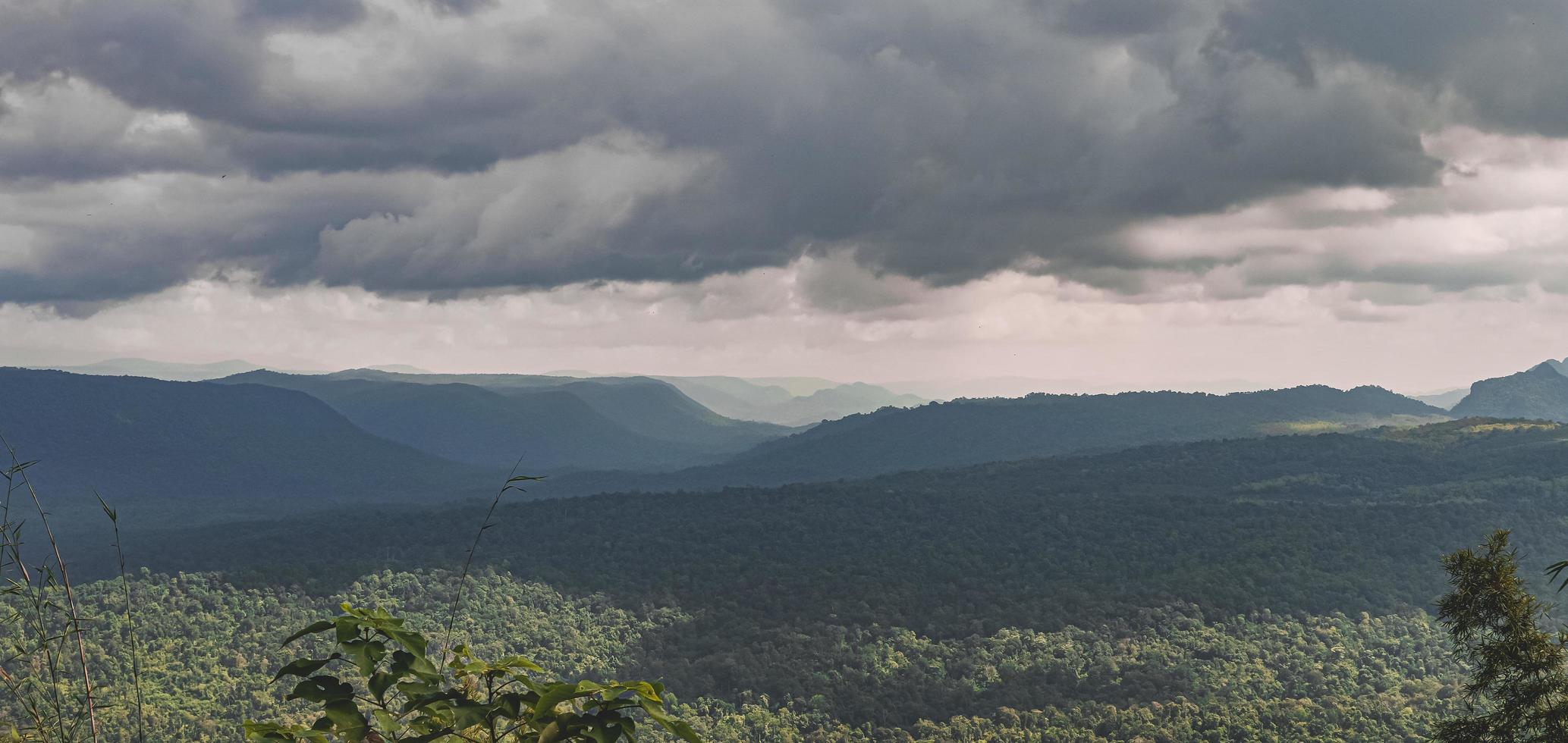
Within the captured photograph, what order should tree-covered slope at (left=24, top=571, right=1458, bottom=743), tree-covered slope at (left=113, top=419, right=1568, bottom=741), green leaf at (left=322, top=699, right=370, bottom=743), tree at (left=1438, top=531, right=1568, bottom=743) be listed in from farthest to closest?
tree-covered slope at (left=113, top=419, right=1568, bottom=741) < tree-covered slope at (left=24, top=571, right=1458, bottom=743) < tree at (left=1438, top=531, right=1568, bottom=743) < green leaf at (left=322, top=699, right=370, bottom=743)

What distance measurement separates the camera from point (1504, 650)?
987 inches

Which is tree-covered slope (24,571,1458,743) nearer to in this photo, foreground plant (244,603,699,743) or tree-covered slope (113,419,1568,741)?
tree-covered slope (113,419,1568,741)

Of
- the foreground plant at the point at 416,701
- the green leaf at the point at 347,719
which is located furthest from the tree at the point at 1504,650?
the green leaf at the point at 347,719

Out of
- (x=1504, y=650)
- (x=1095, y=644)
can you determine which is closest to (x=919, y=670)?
(x=1095, y=644)

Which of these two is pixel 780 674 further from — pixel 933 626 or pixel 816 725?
pixel 933 626

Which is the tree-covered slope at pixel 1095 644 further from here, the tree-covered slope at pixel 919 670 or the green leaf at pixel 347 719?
the green leaf at pixel 347 719

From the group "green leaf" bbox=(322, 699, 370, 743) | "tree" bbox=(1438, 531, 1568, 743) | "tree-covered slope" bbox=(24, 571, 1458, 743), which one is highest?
"green leaf" bbox=(322, 699, 370, 743)

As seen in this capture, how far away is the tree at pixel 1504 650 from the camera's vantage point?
24.9 m

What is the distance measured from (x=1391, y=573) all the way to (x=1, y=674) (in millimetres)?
207044

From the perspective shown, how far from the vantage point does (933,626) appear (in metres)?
172

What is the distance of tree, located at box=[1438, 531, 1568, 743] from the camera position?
24.9 meters

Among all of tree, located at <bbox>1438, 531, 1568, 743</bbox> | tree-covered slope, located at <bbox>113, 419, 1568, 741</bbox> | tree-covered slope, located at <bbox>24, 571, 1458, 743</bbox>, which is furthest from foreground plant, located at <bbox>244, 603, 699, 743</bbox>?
tree-covered slope, located at <bbox>113, 419, 1568, 741</bbox>

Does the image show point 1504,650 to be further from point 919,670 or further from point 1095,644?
point 1095,644

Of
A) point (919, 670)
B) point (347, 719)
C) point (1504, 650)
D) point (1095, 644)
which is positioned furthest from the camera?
point (1095, 644)
